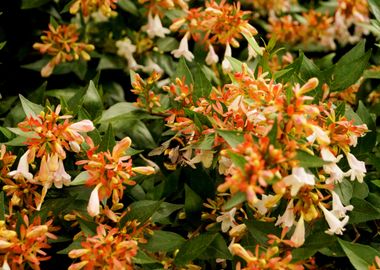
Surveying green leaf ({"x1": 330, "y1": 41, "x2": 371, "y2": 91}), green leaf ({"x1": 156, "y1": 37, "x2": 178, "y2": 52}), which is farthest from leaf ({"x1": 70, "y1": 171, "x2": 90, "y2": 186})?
green leaf ({"x1": 156, "y1": 37, "x2": 178, "y2": 52})

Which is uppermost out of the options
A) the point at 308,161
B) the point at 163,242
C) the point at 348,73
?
the point at 308,161

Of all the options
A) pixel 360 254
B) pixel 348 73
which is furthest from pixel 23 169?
pixel 348 73

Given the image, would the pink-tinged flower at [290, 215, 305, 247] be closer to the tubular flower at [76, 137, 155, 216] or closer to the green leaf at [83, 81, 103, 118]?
the tubular flower at [76, 137, 155, 216]

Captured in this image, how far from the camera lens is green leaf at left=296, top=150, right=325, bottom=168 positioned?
1289 mm

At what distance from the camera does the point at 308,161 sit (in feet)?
4.25

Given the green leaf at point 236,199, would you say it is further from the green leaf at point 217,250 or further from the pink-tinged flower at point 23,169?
the pink-tinged flower at point 23,169

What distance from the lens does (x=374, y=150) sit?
6.48 feet

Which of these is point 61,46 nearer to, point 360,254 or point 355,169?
point 355,169

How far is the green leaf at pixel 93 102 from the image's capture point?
197 centimetres

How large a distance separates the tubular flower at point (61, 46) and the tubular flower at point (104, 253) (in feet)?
3.47

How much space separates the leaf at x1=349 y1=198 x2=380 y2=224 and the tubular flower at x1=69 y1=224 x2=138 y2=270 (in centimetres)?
68

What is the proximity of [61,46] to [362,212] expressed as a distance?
1378 millimetres

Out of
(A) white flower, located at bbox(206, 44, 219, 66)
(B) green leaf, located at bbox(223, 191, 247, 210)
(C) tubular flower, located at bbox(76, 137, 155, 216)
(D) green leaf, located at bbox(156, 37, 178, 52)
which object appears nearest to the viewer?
(B) green leaf, located at bbox(223, 191, 247, 210)

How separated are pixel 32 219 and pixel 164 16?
48.4 inches
